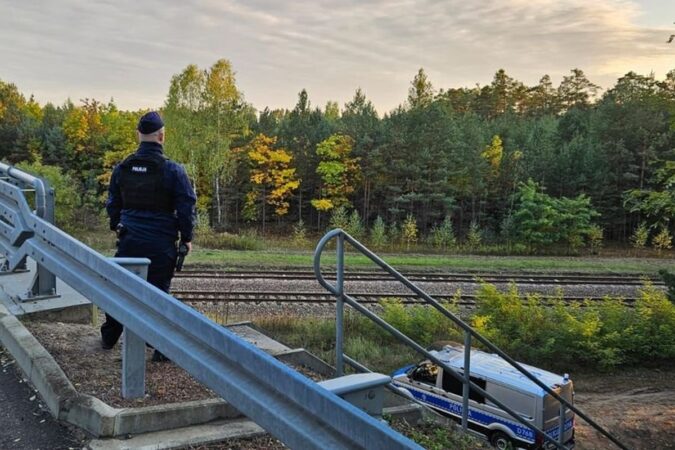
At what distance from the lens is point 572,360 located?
16688mm

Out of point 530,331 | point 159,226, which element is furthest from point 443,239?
point 159,226

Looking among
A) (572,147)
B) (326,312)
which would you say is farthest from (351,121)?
(326,312)

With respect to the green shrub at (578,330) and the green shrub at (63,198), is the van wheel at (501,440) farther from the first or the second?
the green shrub at (63,198)

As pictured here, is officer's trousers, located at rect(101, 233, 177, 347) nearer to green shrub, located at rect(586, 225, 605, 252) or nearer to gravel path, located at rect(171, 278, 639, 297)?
gravel path, located at rect(171, 278, 639, 297)

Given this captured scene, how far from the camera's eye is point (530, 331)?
55.9ft

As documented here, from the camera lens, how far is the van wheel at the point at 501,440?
11.1 m

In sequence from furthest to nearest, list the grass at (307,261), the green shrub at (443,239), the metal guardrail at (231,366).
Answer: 1. the green shrub at (443,239)
2. the grass at (307,261)
3. the metal guardrail at (231,366)

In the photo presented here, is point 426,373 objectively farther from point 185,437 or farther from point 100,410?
point 100,410

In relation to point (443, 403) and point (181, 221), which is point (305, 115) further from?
point (181, 221)

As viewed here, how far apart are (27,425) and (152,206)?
1831 mm

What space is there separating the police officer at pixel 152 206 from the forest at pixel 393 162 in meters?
36.4

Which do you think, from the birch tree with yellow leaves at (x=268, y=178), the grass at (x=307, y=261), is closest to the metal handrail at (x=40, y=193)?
the grass at (x=307, y=261)

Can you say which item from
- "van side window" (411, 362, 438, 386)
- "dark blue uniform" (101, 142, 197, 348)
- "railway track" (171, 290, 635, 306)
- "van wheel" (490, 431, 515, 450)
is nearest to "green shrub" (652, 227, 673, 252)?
"railway track" (171, 290, 635, 306)

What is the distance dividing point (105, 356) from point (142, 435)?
1.40 m
